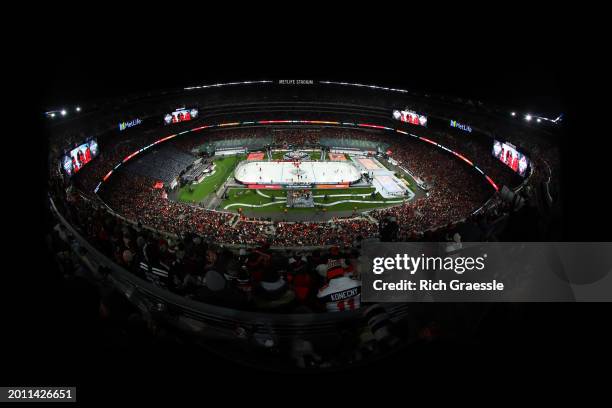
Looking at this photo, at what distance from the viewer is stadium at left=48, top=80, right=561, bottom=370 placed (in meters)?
8.65

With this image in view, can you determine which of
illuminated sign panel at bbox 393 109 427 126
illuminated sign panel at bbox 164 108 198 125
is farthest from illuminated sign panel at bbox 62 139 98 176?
illuminated sign panel at bbox 393 109 427 126

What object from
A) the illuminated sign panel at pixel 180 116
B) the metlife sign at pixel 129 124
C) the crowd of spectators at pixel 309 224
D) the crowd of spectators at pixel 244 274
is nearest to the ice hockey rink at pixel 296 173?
the crowd of spectators at pixel 309 224

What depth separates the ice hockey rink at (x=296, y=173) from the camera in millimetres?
36156

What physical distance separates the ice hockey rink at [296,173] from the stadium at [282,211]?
1.06ft

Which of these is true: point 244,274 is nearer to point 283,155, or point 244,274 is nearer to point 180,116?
point 283,155

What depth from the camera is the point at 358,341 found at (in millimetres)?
8406

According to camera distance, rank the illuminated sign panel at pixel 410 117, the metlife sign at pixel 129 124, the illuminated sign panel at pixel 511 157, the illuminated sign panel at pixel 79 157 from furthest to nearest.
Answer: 1. the illuminated sign panel at pixel 410 117
2. the metlife sign at pixel 129 124
3. the illuminated sign panel at pixel 511 157
4. the illuminated sign panel at pixel 79 157

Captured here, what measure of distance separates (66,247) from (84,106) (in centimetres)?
3197

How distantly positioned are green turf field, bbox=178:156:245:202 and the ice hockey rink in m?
1.38

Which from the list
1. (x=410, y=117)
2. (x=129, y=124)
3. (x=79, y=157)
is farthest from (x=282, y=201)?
(x=410, y=117)

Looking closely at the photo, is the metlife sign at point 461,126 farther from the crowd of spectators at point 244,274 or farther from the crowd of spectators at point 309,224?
the crowd of spectators at point 244,274

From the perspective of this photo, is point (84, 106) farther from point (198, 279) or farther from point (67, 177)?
point (198, 279)

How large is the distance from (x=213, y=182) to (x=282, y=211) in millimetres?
11080

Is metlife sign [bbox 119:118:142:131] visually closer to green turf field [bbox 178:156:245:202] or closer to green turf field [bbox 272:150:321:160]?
green turf field [bbox 178:156:245:202]
